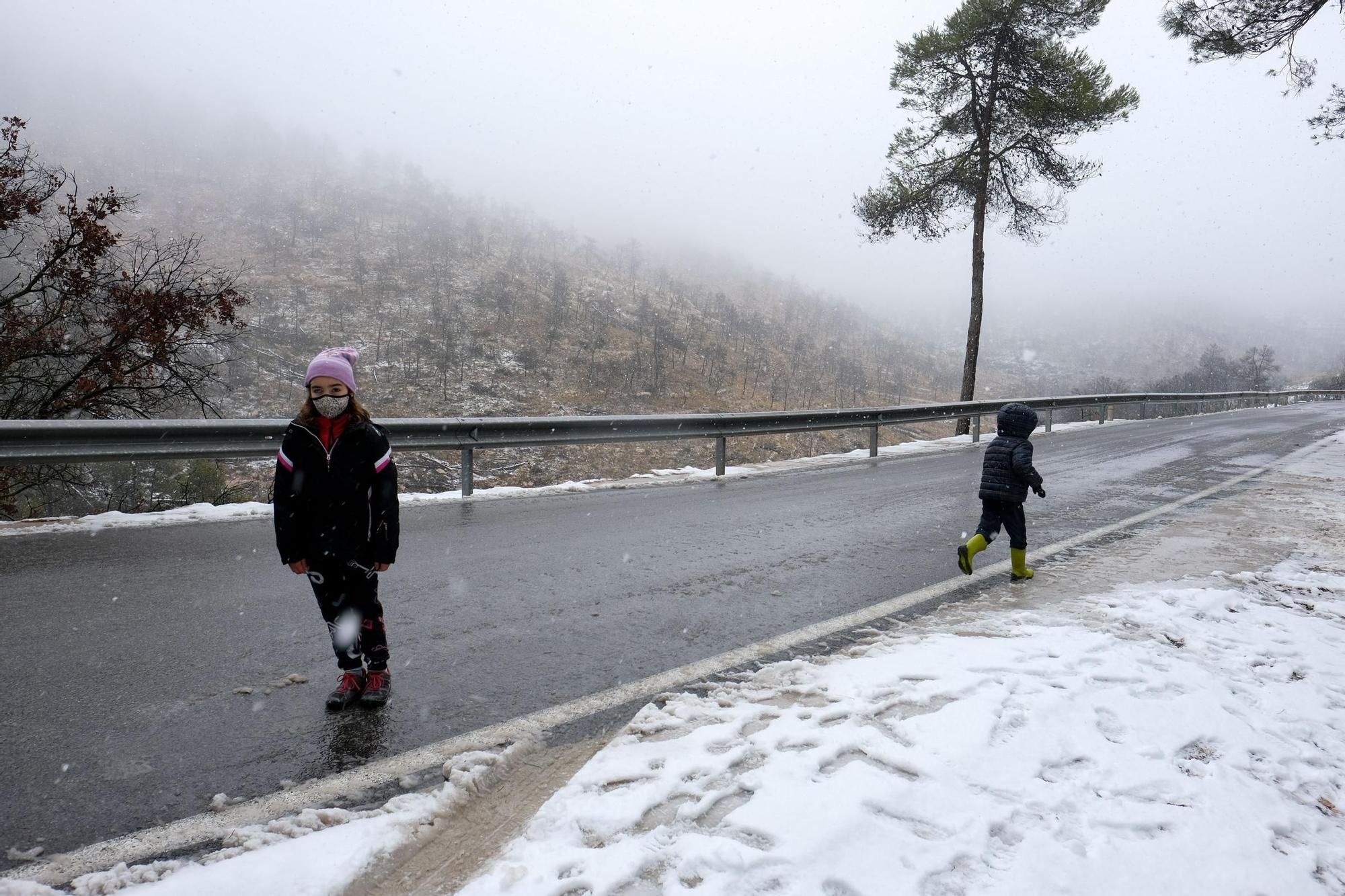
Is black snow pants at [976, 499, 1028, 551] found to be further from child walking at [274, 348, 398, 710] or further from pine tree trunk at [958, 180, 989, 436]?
pine tree trunk at [958, 180, 989, 436]

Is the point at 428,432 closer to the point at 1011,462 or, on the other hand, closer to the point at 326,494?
the point at 326,494

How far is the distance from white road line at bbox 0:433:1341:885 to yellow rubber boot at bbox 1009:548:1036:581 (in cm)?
110

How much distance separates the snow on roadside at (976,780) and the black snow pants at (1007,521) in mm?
1509

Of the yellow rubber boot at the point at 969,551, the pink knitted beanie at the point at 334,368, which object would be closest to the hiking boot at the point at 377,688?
the pink knitted beanie at the point at 334,368

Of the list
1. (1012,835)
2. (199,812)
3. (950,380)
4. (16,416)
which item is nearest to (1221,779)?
(1012,835)

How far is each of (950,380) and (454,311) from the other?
52367 mm

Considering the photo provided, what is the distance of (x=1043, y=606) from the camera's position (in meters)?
4.71

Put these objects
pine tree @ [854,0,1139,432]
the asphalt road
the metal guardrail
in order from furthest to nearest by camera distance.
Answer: pine tree @ [854,0,1139,432]
the metal guardrail
the asphalt road

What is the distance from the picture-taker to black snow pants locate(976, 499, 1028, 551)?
17.9ft

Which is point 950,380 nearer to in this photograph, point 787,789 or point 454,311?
point 454,311

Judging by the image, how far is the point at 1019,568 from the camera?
5434 millimetres

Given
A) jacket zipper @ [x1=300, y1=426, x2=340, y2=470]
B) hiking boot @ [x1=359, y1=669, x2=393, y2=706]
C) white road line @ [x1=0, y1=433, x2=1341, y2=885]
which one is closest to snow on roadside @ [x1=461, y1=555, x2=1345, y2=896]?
white road line @ [x1=0, y1=433, x2=1341, y2=885]

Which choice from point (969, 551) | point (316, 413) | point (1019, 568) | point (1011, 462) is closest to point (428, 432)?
point (316, 413)

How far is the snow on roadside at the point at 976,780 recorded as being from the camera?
6.88 feet
